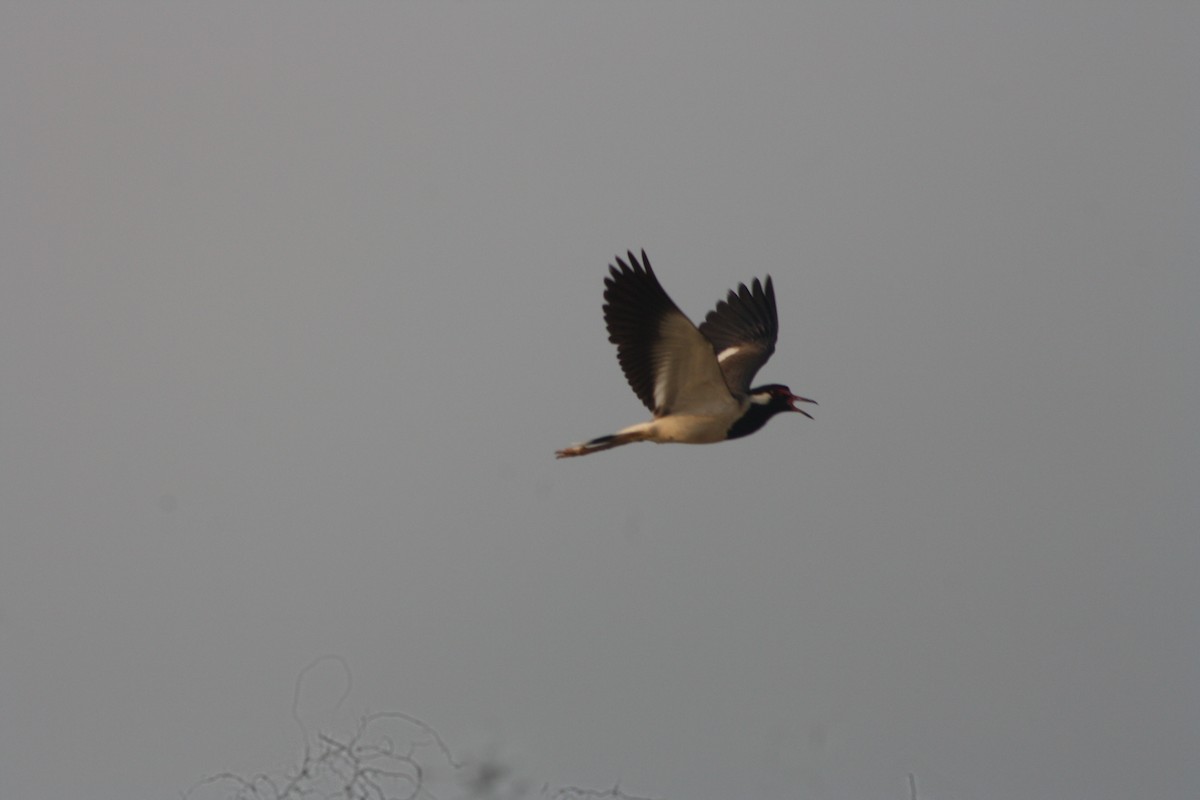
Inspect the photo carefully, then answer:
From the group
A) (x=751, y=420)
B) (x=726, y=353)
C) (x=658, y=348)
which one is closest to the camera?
(x=658, y=348)

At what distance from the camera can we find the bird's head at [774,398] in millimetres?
15859

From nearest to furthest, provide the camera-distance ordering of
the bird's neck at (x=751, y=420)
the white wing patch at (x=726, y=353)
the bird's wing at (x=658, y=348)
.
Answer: the bird's wing at (x=658, y=348) → the bird's neck at (x=751, y=420) → the white wing patch at (x=726, y=353)

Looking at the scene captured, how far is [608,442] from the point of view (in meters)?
15.5

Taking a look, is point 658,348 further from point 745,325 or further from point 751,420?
point 745,325

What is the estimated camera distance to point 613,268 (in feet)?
49.7

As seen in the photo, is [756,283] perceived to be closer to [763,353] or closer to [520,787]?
[763,353]

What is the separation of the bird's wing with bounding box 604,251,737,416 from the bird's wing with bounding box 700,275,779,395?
2.29 metres

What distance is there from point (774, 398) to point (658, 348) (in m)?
1.24

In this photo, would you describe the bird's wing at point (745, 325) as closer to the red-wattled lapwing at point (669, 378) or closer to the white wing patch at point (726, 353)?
the white wing patch at point (726, 353)

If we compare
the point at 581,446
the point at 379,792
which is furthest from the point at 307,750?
the point at 581,446

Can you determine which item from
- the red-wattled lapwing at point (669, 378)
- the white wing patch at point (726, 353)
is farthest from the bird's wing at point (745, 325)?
the red-wattled lapwing at point (669, 378)

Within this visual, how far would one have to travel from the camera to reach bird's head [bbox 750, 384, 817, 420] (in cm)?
1586

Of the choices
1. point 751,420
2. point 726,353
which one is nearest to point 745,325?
point 726,353

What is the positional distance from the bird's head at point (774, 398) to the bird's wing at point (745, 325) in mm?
1735
